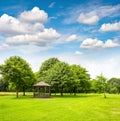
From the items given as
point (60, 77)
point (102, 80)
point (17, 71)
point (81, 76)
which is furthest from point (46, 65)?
point (17, 71)

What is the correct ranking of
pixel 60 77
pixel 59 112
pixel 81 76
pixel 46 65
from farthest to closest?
pixel 46 65
pixel 81 76
pixel 60 77
pixel 59 112

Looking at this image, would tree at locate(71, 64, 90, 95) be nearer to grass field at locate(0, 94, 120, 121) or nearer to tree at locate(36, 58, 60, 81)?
tree at locate(36, 58, 60, 81)

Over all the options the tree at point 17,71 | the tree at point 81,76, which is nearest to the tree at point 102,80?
the tree at point 81,76

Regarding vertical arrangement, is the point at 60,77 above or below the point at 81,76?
below

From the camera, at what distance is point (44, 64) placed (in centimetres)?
8369

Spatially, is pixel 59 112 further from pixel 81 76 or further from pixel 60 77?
pixel 81 76

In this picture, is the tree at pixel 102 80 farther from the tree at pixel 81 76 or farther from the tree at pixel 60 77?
the tree at pixel 81 76

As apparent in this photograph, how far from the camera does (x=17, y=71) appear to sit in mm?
61750

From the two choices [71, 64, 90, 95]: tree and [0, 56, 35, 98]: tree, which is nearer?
[0, 56, 35, 98]: tree

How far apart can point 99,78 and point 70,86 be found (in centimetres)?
838

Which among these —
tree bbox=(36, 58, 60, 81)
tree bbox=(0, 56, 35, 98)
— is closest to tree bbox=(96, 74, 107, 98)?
tree bbox=(0, 56, 35, 98)

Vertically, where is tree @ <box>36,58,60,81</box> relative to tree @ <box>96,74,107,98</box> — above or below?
above

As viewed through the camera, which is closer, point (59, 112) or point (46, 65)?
point (59, 112)

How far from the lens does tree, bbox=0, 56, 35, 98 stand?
61.3 m
